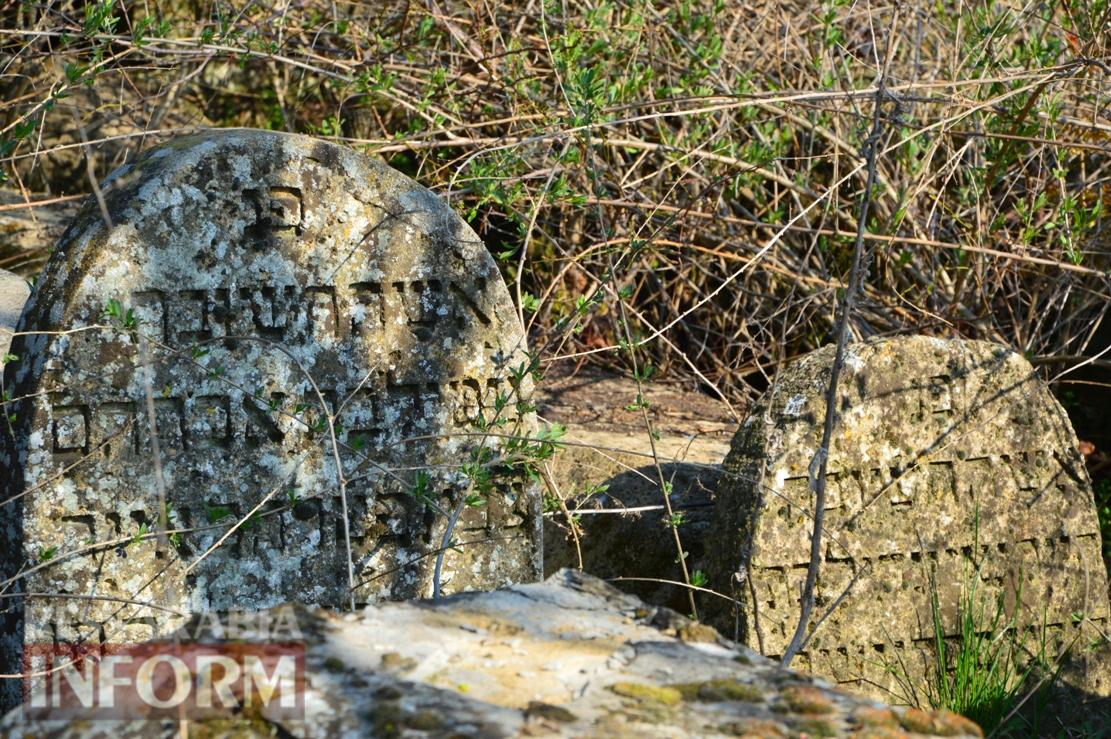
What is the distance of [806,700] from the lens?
1423 mm

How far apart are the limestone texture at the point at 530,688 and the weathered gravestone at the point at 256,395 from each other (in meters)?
0.88

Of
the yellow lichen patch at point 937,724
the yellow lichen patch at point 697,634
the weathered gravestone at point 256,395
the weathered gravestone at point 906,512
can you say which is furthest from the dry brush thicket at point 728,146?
the yellow lichen patch at point 937,724

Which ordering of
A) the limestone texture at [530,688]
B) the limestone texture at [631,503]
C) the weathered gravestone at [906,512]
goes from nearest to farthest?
the limestone texture at [530,688] < the weathered gravestone at [906,512] < the limestone texture at [631,503]

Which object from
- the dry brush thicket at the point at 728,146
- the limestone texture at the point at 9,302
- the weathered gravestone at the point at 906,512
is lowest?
the weathered gravestone at the point at 906,512

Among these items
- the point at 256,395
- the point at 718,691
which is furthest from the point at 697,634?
the point at 256,395

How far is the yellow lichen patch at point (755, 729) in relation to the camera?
131cm

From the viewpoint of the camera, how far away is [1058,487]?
3.28 m

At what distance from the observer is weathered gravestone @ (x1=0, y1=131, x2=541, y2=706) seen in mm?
2527

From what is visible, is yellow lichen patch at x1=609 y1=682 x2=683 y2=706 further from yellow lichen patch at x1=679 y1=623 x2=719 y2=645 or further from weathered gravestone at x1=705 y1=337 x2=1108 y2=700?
weathered gravestone at x1=705 y1=337 x2=1108 y2=700

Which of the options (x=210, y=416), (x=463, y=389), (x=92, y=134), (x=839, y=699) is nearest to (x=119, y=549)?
(x=210, y=416)

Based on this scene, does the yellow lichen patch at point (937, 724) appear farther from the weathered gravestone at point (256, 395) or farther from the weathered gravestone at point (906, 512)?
the weathered gravestone at point (906, 512)

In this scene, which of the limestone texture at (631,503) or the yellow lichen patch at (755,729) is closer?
the yellow lichen patch at (755,729)

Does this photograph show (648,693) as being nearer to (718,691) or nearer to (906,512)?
(718,691)

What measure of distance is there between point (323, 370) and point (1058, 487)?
2.31 m
